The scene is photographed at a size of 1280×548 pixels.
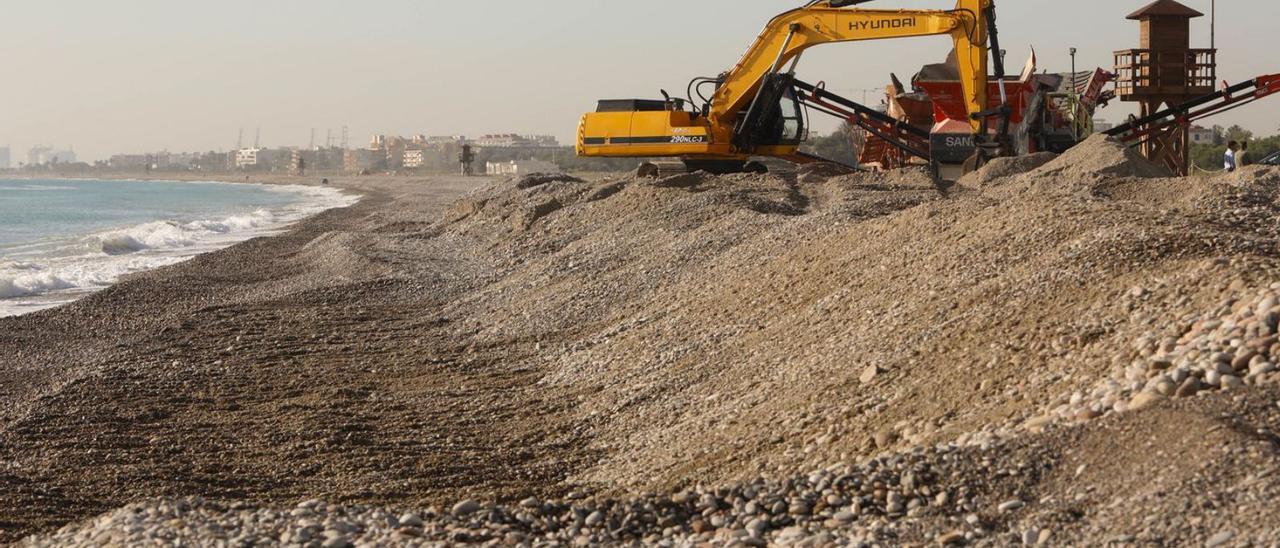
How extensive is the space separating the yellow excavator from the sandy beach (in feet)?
24.8

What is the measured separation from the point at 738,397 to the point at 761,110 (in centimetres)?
1761

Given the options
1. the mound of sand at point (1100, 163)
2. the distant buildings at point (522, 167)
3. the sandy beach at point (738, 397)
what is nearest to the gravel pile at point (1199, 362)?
the sandy beach at point (738, 397)

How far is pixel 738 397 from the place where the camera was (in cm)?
1027

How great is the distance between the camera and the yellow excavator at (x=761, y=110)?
25844mm

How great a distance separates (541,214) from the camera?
91.4ft

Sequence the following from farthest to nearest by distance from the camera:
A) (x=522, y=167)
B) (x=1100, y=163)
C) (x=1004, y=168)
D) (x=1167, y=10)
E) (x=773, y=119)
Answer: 1. (x=522, y=167)
2. (x=1167, y=10)
3. (x=773, y=119)
4. (x=1004, y=168)
5. (x=1100, y=163)

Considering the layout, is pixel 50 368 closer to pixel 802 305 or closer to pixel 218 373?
pixel 218 373

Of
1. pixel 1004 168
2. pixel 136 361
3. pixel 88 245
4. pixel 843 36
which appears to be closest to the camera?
pixel 136 361

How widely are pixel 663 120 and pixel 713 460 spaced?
62.8 feet

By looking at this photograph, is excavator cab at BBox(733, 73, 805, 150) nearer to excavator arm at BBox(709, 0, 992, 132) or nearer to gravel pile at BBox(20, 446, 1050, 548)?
excavator arm at BBox(709, 0, 992, 132)

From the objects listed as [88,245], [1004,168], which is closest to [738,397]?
[1004,168]

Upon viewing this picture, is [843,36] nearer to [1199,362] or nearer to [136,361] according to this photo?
[136,361]

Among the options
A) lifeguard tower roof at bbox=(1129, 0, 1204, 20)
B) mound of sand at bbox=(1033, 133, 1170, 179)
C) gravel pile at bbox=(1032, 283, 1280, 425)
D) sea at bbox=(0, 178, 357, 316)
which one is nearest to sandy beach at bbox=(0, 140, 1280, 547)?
gravel pile at bbox=(1032, 283, 1280, 425)

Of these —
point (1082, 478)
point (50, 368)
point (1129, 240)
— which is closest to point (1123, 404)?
point (1082, 478)
